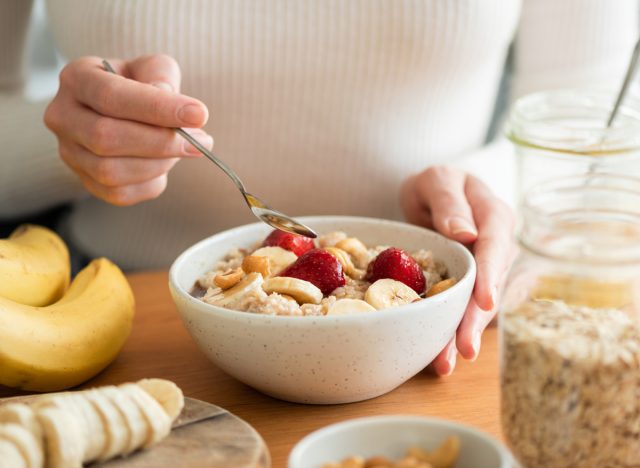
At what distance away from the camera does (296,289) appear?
65cm

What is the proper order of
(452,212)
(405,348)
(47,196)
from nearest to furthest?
(405,348)
(452,212)
(47,196)

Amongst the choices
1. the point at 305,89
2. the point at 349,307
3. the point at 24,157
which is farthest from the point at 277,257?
the point at 24,157

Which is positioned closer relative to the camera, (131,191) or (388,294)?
(388,294)

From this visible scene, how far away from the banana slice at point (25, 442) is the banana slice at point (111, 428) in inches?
1.6

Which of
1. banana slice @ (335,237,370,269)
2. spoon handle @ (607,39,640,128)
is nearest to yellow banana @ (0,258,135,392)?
banana slice @ (335,237,370,269)

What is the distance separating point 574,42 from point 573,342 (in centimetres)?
Result: 90

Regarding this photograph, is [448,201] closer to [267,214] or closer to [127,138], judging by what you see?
[267,214]

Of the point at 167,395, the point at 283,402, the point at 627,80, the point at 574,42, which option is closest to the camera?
the point at 167,395

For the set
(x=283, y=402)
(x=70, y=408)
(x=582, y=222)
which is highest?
(x=582, y=222)

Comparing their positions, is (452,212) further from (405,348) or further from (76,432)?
(76,432)

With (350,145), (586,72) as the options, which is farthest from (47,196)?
(586,72)

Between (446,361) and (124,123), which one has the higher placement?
(124,123)

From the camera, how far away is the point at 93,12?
1075 millimetres

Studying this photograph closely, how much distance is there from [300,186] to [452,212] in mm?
394
